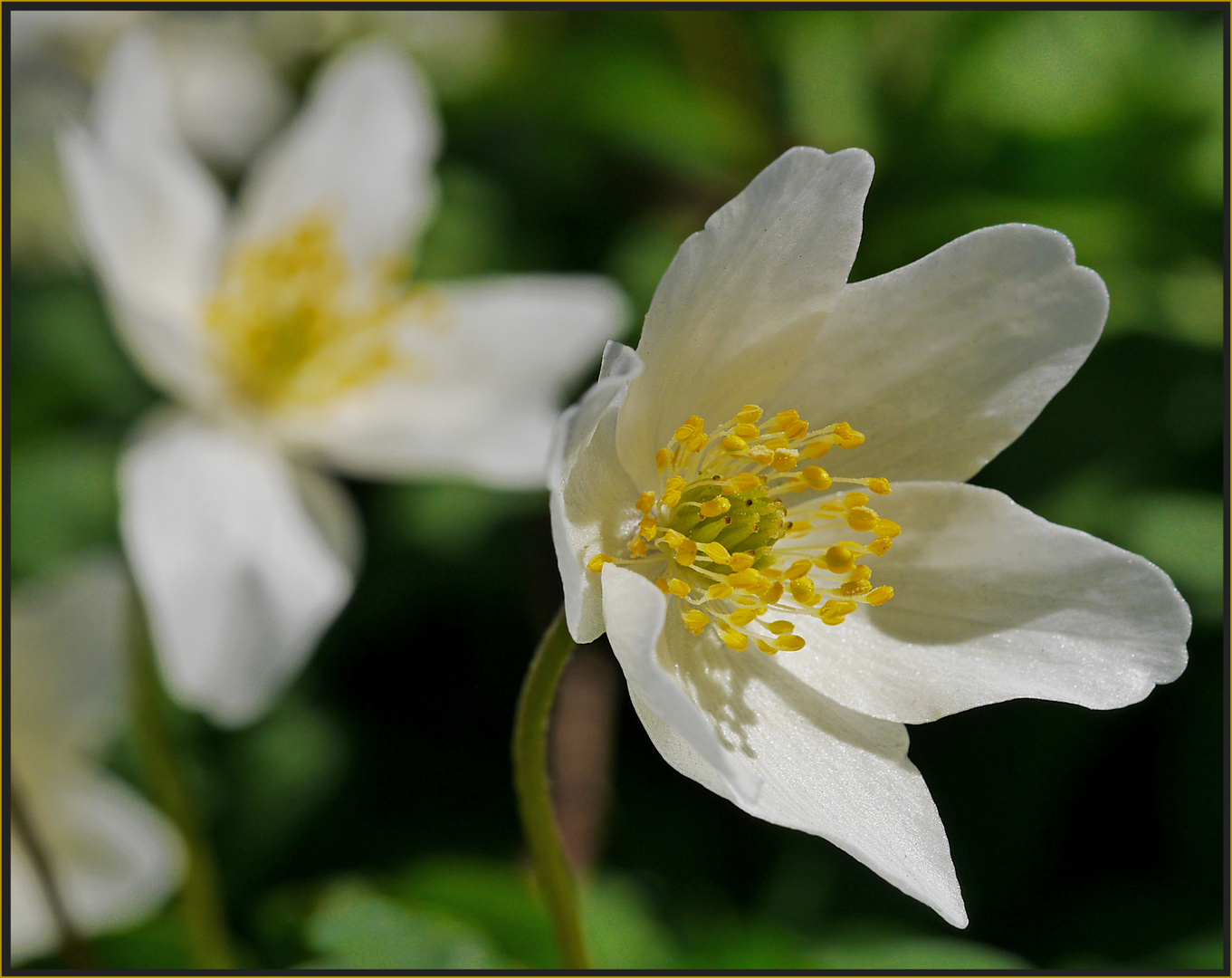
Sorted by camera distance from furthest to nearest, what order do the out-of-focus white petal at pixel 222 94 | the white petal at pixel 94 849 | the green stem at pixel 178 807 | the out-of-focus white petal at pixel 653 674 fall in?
the out-of-focus white petal at pixel 222 94
the white petal at pixel 94 849
the green stem at pixel 178 807
the out-of-focus white petal at pixel 653 674

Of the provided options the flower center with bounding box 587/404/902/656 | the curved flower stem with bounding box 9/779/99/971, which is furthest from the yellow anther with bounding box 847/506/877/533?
the curved flower stem with bounding box 9/779/99/971

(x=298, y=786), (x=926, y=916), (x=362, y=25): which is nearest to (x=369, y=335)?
(x=298, y=786)

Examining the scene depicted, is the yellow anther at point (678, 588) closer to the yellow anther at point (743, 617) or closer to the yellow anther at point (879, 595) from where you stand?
the yellow anther at point (743, 617)

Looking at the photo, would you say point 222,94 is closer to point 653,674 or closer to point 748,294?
point 748,294

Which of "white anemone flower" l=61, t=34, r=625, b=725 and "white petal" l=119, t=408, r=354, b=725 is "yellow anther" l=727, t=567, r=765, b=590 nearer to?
"white anemone flower" l=61, t=34, r=625, b=725

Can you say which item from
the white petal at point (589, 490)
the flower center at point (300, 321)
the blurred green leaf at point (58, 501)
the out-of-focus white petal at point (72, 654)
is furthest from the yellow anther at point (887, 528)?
the blurred green leaf at point (58, 501)

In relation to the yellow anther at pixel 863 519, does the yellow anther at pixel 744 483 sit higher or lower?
higher

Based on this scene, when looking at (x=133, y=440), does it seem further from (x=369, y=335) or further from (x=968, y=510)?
(x=968, y=510)
